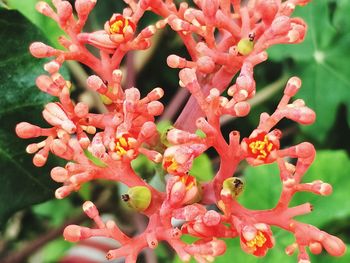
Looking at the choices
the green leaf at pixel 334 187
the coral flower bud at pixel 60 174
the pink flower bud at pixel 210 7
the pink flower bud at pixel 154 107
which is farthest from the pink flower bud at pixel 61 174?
the green leaf at pixel 334 187

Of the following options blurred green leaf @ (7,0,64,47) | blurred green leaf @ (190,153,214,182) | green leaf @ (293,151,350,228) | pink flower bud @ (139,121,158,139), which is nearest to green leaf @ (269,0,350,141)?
green leaf @ (293,151,350,228)

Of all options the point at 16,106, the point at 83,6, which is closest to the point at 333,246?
the point at 83,6

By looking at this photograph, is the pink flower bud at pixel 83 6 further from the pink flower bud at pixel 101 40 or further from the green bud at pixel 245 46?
the green bud at pixel 245 46

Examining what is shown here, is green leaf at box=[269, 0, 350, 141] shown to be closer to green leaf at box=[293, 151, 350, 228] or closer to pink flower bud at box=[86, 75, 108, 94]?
green leaf at box=[293, 151, 350, 228]

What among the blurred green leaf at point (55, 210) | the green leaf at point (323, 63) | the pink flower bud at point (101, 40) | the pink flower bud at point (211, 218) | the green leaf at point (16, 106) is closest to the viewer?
the pink flower bud at point (211, 218)

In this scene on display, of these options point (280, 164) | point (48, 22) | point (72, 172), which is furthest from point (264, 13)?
point (48, 22)

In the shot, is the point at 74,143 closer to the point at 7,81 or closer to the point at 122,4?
the point at 7,81
